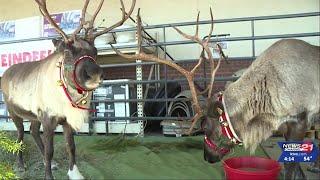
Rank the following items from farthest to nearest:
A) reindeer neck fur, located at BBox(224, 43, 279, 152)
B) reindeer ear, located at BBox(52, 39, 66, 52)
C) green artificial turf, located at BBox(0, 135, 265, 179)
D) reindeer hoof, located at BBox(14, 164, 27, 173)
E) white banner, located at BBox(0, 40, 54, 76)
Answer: white banner, located at BBox(0, 40, 54, 76), reindeer hoof, located at BBox(14, 164, 27, 173), green artificial turf, located at BBox(0, 135, 265, 179), reindeer ear, located at BBox(52, 39, 66, 52), reindeer neck fur, located at BBox(224, 43, 279, 152)

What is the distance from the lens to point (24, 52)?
230 inches

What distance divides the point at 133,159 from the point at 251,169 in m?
1.29

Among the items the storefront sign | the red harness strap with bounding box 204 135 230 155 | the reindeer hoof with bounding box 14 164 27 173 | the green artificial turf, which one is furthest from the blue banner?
the storefront sign

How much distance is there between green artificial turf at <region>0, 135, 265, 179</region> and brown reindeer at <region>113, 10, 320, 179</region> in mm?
563

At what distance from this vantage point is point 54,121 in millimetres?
3170

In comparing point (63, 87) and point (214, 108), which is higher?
point (63, 87)

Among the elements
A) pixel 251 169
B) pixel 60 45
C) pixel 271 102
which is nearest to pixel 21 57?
pixel 60 45

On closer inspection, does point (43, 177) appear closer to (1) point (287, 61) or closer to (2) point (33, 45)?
(1) point (287, 61)

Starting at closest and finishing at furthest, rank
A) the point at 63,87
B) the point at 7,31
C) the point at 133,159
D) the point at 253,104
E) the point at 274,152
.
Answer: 1. the point at 253,104
2. the point at 63,87
3. the point at 133,159
4. the point at 274,152
5. the point at 7,31

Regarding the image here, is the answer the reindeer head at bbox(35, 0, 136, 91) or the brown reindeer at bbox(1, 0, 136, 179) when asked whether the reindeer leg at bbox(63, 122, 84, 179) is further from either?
the reindeer head at bbox(35, 0, 136, 91)

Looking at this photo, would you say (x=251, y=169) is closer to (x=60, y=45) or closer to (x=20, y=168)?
(x=60, y=45)

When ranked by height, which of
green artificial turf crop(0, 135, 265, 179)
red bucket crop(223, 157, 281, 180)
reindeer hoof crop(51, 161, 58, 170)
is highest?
red bucket crop(223, 157, 281, 180)

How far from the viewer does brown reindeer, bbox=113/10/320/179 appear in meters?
2.88

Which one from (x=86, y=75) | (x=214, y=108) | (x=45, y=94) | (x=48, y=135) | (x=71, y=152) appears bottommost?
(x=71, y=152)
